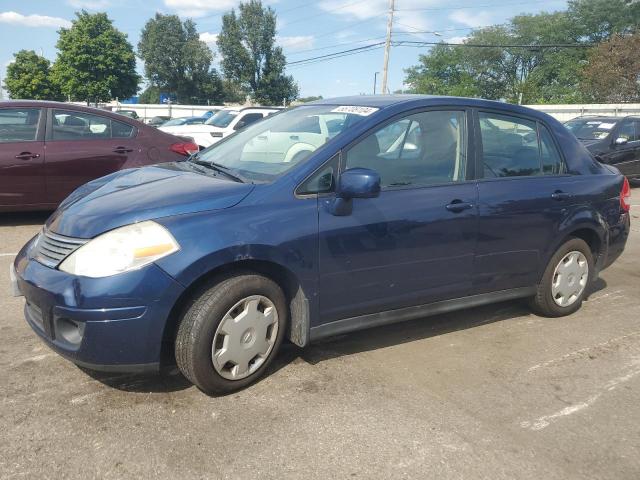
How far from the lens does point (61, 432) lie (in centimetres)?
264

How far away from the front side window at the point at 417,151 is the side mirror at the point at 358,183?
190 mm

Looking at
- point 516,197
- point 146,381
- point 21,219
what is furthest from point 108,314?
point 21,219

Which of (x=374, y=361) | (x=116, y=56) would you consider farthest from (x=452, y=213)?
(x=116, y=56)

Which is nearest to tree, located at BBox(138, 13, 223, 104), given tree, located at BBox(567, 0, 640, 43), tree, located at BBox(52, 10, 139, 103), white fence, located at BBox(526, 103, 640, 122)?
tree, located at BBox(52, 10, 139, 103)

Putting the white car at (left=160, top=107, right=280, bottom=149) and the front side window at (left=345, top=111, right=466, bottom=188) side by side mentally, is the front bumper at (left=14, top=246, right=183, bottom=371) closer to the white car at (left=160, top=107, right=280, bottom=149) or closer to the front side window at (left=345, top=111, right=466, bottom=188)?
the front side window at (left=345, top=111, right=466, bottom=188)

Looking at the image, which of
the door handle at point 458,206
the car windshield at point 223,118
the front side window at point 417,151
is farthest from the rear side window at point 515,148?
the car windshield at point 223,118

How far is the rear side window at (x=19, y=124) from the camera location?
651 centimetres

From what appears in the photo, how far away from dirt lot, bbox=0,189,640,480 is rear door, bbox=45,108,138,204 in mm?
3065

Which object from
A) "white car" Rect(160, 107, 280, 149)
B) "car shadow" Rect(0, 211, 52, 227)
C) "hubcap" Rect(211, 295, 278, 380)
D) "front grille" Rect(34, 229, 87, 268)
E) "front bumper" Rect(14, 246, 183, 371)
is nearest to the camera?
"front bumper" Rect(14, 246, 183, 371)

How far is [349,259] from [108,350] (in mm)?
1388

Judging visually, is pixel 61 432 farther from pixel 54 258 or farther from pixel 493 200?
pixel 493 200

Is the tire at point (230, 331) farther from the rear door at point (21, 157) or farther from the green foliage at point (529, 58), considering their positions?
the green foliage at point (529, 58)

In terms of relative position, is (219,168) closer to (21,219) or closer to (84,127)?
(84,127)

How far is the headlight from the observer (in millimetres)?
2668
